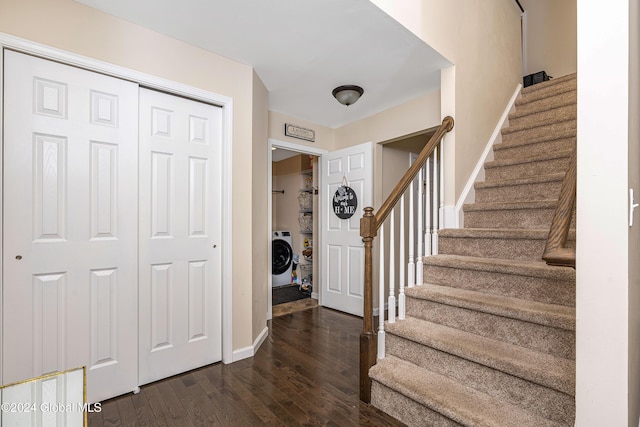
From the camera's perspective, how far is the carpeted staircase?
4.59 feet

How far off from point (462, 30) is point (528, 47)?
2658 mm

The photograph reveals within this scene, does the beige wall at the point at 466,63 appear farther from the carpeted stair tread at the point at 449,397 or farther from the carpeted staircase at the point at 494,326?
the carpeted stair tread at the point at 449,397

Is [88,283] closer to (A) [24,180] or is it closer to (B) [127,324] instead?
(B) [127,324]

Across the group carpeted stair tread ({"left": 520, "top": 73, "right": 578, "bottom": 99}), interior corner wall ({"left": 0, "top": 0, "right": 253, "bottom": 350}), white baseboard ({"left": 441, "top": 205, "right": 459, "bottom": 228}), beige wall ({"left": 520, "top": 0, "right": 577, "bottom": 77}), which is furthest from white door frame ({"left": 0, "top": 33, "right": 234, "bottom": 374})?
beige wall ({"left": 520, "top": 0, "right": 577, "bottom": 77})

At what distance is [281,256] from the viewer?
5.46 m

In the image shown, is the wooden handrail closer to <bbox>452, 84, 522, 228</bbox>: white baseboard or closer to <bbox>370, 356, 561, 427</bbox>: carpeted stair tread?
<bbox>452, 84, 522, 228</bbox>: white baseboard

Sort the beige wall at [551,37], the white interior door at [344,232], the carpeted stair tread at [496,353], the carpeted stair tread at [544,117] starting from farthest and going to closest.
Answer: the beige wall at [551,37] → the white interior door at [344,232] → the carpeted stair tread at [544,117] → the carpeted stair tread at [496,353]

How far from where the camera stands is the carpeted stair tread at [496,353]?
1319mm

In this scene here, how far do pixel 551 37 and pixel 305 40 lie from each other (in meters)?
4.03

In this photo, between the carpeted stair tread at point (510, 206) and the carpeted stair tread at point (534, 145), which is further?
the carpeted stair tread at point (534, 145)

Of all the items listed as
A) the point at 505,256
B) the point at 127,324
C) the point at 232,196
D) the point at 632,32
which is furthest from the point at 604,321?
the point at 127,324

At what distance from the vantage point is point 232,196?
2.43 meters

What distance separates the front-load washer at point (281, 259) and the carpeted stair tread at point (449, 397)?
365 centimetres

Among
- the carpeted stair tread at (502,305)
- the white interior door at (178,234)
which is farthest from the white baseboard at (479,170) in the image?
the white interior door at (178,234)
